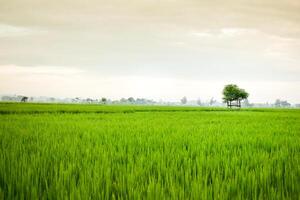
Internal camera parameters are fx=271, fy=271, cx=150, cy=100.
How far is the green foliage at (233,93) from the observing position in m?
78.8

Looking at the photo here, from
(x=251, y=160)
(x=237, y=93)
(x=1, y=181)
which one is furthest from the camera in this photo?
(x=237, y=93)

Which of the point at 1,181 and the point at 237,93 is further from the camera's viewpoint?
the point at 237,93

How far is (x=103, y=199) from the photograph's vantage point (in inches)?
63.9

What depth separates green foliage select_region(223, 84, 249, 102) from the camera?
78.8m

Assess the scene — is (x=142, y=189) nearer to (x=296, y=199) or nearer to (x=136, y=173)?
(x=136, y=173)

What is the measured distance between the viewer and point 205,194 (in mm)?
1613

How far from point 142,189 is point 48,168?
1170 millimetres

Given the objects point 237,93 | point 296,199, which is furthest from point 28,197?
point 237,93

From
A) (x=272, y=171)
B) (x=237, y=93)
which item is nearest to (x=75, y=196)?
(x=272, y=171)

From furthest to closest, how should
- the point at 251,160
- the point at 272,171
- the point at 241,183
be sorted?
1. the point at 251,160
2. the point at 272,171
3. the point at 241,183

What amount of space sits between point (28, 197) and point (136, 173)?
0.81 meters

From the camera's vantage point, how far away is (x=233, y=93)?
78.6 meters

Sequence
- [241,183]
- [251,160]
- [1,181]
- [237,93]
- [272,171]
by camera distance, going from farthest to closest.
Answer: [237,93]
[251,160]
[272,171]
[1,181]
[241,183]

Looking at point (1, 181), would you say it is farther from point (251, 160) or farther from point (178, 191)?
point (251, 160)
